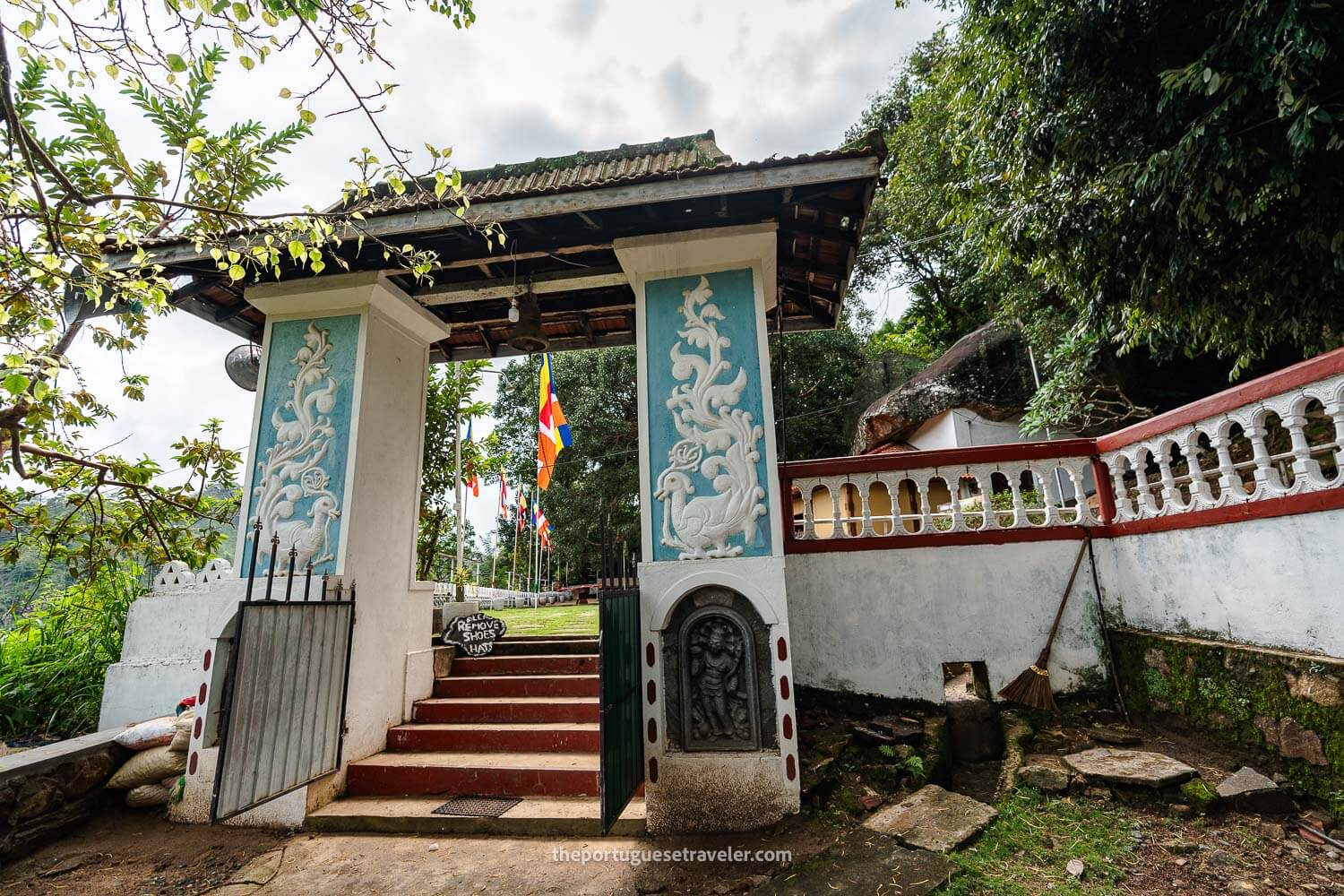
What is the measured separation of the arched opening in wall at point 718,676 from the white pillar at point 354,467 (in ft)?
7.65

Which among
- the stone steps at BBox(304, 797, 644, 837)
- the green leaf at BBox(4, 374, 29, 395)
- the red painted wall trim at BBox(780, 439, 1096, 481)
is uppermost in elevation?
the red painted wall trim at BBox(780, 439, 1096, 481)

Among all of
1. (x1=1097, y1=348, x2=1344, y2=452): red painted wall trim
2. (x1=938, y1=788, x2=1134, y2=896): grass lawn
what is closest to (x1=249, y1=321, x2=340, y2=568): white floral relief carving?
(x1=938, y1=788, x2=1134, y2=896): grass lawn

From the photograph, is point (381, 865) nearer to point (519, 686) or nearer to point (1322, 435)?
point (519, 686)

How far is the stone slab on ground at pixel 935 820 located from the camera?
2.90m

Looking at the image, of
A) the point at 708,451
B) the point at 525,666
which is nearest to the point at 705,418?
the point at 708,451

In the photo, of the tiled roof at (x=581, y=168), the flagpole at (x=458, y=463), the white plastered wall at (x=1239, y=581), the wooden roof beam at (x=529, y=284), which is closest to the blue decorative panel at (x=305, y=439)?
the wooden roof beam at (x=529, y=284)

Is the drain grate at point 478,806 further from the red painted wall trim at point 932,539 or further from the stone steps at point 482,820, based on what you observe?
the red painted wall trim at point 932,539

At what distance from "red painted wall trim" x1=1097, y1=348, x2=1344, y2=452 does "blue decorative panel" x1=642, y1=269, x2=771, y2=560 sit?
8.45 feet

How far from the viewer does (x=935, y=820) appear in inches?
121

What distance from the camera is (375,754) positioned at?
168 inches

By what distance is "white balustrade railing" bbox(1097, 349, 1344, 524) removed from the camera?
284 cm

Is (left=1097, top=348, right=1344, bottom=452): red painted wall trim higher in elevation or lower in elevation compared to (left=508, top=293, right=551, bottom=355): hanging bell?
lower

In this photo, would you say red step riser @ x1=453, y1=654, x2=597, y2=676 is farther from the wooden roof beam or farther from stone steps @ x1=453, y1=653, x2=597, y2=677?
the wooden roof beam

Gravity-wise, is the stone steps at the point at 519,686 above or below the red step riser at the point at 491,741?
above
